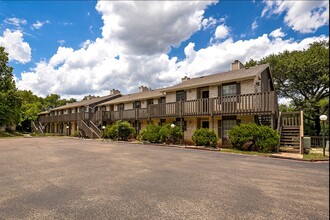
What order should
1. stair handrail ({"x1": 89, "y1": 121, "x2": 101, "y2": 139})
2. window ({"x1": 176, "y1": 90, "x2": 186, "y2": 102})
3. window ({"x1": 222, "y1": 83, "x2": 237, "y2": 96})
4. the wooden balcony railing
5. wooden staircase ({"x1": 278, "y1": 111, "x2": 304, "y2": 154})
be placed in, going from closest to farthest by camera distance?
1. wooden staircase ({"x1": 278, "y1": 111, "x2": 304, "y2": 154})
2. the wooden balcony railing
3. window ({"x1": 222, "y1": 83, "x2": 237, "y2": 96})
4. window ({"x1": 176, "y1": 90, "x2": 186, "y2": 102})
5. stair handrail ({"x1": 89, "y1": 121, "x2": 101, "y2": 139})

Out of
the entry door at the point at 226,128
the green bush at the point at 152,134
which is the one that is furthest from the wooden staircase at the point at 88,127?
the entry door at the point at 226,128

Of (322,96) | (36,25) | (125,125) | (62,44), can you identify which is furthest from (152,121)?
(322,96)

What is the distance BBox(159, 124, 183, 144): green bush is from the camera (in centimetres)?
1722

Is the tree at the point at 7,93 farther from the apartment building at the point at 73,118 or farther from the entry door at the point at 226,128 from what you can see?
the entry door at the point at 226,128

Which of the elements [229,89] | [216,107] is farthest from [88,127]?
[229,89]

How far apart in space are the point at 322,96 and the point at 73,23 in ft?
81.3

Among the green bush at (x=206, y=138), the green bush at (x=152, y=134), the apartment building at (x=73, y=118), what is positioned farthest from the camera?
the apartment building at (x=73, y=118)

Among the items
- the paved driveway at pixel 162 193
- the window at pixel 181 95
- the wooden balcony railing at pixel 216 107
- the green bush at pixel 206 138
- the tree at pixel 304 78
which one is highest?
the tree at pixel 304 78

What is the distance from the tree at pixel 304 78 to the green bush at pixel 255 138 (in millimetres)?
12224

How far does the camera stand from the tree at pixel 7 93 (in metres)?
30.9

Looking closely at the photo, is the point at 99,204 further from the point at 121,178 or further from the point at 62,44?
the point at 62,44

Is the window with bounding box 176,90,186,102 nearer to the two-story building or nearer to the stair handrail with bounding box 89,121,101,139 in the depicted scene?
the two-story building

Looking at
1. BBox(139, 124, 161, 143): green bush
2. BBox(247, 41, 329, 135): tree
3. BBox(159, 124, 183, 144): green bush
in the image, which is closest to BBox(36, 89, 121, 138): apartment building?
BBox(139, 124, 161, 143): green bush

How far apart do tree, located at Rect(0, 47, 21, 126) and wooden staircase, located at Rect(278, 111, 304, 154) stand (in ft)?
118
